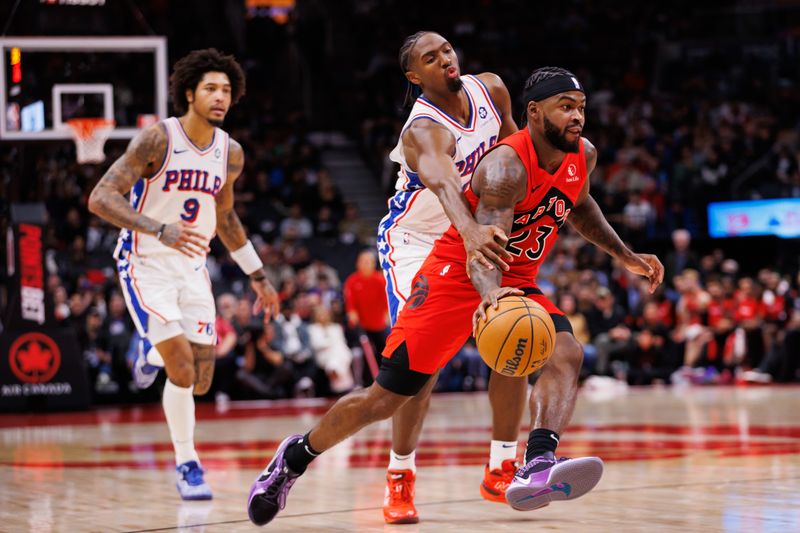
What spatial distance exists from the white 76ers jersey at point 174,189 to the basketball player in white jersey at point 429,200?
4.01ft

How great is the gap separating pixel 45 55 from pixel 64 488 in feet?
22.6

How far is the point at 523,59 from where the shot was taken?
81.3 ft

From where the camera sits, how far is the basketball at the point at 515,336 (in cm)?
407

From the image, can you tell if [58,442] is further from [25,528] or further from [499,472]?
[499,472]

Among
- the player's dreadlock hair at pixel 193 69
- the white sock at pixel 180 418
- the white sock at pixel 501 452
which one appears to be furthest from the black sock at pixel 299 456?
the player's dreadlock hair at pixel 193 69

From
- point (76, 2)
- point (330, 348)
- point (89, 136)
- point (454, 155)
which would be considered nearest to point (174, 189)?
point (454, 155)

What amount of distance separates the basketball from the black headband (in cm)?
Result: 80

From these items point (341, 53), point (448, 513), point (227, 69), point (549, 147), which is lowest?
point (448, 513)

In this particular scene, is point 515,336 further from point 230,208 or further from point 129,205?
point 230,208

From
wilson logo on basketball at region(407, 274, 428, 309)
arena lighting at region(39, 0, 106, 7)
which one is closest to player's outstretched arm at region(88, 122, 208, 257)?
wilson logo on basketball at region(407, 274, 428, 309)

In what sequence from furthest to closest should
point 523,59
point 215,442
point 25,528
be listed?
point 523,59 → point 215,442 → point 25,528

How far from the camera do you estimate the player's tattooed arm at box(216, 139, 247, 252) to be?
6387mm

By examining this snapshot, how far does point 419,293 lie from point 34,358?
348 inches

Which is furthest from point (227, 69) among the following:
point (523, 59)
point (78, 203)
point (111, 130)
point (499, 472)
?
point (523, 59)
